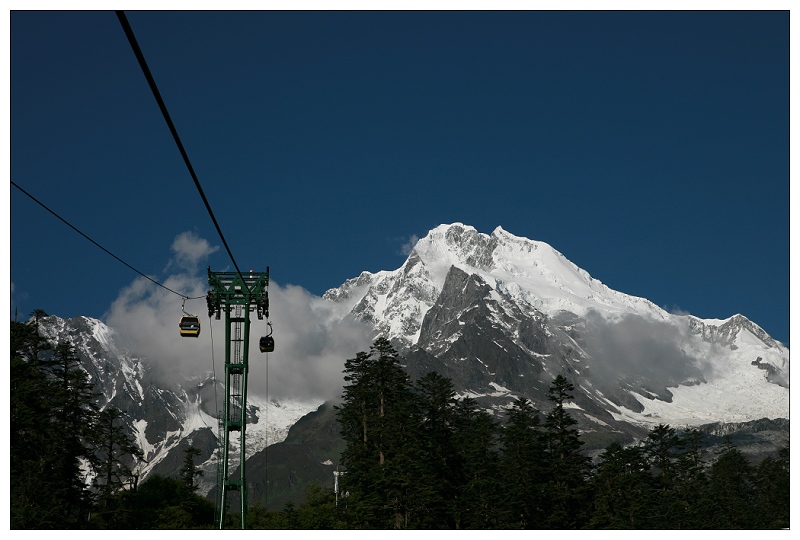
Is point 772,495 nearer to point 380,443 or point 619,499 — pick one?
point 619,499

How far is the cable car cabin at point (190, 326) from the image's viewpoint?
139ft

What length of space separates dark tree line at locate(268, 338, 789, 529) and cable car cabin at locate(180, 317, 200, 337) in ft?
105

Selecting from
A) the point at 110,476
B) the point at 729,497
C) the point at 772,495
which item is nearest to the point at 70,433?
the point at 110,476

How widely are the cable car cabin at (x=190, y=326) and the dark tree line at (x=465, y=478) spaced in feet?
105

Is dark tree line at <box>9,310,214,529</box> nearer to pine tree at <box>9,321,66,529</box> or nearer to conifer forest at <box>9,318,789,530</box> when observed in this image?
pine tree at <box>9,321,66,529</box>

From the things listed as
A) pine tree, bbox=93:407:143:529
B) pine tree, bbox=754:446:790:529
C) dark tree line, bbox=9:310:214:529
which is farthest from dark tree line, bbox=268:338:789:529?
dark tree line, bbox=9:310:214:529

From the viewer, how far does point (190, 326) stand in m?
42.6

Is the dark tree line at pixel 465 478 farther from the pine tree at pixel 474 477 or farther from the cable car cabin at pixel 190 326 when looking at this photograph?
the cable car cabin at pixel 190 326

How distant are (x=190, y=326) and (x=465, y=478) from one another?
154 ft

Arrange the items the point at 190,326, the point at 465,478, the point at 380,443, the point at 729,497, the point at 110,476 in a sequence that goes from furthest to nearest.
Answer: the point at 729,497, the point at 465,478, the point at 110,476, the point at 380,443, the point at 190,326

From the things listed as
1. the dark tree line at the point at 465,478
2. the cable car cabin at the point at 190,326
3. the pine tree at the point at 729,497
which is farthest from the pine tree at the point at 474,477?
the cable car cabin at the point at 190,326
